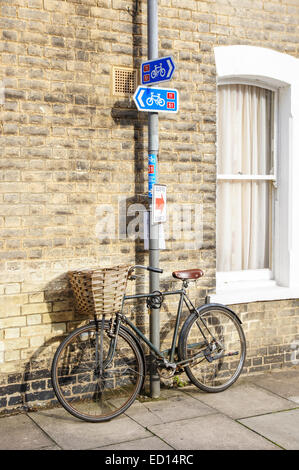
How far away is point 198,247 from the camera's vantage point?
595cm

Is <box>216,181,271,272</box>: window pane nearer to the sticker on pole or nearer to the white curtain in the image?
the white curtain

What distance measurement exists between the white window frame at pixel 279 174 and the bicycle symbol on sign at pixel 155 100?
0.98 m

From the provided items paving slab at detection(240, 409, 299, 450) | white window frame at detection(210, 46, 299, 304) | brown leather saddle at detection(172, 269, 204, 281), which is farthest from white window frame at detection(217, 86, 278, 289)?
paving slab at detection(240, 409, 299, 450)

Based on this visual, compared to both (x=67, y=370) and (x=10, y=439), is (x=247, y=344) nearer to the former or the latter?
(x=67, y=370)

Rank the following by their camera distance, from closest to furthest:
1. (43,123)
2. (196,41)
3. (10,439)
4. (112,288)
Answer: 1. (10,439)
2. (112,288)
3. (43,123)
4. (196,41)

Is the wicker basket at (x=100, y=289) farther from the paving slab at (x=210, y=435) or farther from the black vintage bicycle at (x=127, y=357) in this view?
the paving slab at (x=210, y=435)

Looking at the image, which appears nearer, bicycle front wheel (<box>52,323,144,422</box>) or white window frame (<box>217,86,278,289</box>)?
bicycle front wheel (<box>52,323,144,422</box>)

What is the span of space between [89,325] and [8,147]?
159 centimetres

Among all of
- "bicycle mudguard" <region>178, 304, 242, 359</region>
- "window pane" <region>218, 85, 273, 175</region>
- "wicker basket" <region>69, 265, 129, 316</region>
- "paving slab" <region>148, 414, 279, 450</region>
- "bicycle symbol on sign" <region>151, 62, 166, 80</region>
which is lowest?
"paving slab" <region>148, 414, 279, 450</region>

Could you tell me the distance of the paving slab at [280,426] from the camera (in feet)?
14.8

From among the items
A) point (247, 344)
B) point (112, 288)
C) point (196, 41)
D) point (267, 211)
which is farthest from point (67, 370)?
point (196, 41)

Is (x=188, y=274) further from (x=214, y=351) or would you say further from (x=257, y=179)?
(x=257, y=179)

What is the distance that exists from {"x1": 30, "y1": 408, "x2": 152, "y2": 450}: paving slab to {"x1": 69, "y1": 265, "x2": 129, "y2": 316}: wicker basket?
0.87 meters

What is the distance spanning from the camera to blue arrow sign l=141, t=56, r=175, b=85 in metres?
5.04
